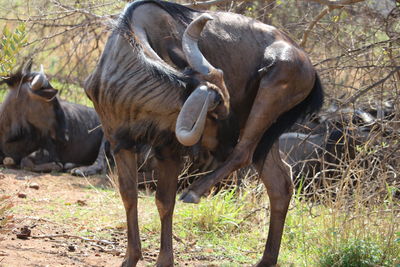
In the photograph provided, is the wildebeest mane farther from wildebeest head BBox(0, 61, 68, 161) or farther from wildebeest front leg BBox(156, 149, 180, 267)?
wildebeest head BBox(0, 61, 68, 161)

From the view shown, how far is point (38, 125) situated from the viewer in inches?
368

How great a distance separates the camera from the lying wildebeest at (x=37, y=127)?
918 cm

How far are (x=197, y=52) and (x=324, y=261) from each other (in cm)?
166

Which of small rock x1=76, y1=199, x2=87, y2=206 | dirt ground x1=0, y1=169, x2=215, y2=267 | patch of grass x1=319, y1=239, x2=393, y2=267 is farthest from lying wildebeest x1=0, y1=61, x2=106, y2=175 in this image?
patch of grass x1=319, y1=239, x2=393, y2=267

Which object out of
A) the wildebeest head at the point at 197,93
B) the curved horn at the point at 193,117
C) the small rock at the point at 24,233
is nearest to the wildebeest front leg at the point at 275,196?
the wildebeest head at the point at 197,93

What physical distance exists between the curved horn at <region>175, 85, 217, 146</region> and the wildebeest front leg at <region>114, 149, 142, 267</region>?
2.22ft

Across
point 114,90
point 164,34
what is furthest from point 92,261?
point 164,34

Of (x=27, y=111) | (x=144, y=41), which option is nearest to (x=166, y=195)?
(x=144, y=41)

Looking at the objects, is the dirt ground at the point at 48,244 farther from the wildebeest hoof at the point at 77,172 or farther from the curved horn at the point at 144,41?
the wildebeest hoof at the point at 77,172

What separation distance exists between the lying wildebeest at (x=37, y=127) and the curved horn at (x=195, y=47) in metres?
5.19

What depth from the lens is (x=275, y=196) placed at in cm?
505

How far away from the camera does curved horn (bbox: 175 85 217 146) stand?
3779 millimetres

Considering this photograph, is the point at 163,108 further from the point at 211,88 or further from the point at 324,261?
the point at 324,261

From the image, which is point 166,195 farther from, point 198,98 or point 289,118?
point 289,118
